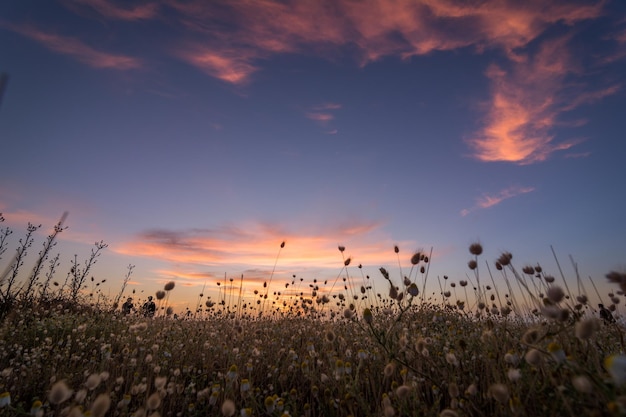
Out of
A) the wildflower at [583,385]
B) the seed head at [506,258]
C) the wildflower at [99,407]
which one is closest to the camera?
the wildflower at [583,385]

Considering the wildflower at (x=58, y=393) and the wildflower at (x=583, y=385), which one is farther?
the wildflower at (x=58, y=393)

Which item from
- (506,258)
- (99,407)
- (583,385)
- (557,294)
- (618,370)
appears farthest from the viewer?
(506,258)

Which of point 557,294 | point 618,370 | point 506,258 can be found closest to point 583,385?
point 618,370

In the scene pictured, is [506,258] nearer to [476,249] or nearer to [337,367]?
[476,249]

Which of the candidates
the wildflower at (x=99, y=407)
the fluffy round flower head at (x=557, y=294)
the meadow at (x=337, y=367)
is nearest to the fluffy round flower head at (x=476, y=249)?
the meadow at (x=337, y=367)

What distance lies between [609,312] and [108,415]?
7.20 metres

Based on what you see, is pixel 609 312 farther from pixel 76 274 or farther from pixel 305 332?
pixel 76 274

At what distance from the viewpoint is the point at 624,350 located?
392cm

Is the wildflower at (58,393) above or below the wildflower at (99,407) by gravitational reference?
above

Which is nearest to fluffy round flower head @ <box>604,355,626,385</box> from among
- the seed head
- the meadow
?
the meadow

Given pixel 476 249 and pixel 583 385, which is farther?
pixel 476 249

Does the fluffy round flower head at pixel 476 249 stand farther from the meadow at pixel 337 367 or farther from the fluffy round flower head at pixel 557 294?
the fluffy round flower head at pixel 557 294

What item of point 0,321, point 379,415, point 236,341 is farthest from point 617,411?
point 0,321

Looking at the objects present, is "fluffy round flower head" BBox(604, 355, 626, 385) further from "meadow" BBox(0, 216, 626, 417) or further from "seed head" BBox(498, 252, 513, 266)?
"seed head" BBox(498, 252, 513, 266)
